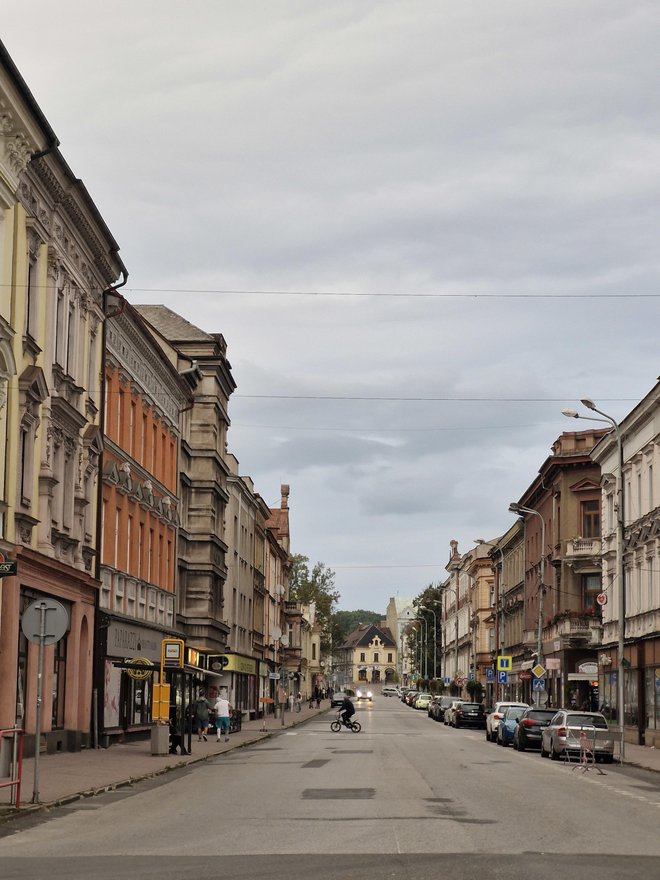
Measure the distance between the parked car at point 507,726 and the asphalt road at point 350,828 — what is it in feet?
54.6

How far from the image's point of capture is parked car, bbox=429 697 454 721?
7738cm

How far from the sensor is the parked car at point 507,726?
4481cm

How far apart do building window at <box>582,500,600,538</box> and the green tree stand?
6192 cm

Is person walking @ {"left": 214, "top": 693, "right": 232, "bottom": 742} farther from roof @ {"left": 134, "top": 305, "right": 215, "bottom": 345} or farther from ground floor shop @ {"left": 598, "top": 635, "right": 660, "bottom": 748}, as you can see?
roof @ {"left": 134, "top": 305, "right": 215, "bottom": 345}

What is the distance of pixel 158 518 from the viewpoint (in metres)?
47.7

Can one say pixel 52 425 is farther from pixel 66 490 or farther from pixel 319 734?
pixel 319 734

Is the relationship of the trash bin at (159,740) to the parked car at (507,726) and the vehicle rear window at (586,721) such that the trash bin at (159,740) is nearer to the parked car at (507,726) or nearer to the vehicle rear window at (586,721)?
the vehicle rear window at (586,721)

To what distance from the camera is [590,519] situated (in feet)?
236

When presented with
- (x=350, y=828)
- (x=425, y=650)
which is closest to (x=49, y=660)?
(x=350, y=828)

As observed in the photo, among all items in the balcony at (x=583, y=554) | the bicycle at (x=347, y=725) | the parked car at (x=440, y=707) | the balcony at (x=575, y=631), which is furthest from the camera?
the parked car at (x=440, y=707)

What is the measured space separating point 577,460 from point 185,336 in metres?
22.7

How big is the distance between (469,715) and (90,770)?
42635 millimetres

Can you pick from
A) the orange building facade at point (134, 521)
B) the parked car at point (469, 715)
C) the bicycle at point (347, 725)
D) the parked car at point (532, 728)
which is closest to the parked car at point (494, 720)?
the parked car at point (532, 728)

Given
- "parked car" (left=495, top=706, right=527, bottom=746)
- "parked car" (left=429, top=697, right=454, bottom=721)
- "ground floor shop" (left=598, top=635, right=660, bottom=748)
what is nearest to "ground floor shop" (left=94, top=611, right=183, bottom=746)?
"parked car" (left=495, top=706, right=527, bottom=746)
